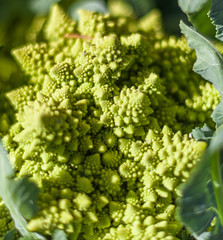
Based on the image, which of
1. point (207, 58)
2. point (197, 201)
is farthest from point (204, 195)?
point (207, 58)

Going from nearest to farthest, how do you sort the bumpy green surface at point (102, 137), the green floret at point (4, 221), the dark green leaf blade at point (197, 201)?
the dark green leaf blade at point (197, 201) < the bumpy green surface at point (102, 137) < the green floret at point (4, 221)

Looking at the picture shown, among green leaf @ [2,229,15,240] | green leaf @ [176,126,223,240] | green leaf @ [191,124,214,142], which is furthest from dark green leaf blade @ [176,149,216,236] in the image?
green leaf @ [2,229,15,240]

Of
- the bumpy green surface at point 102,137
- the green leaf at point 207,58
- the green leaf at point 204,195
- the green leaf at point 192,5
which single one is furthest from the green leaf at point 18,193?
the green leaf at point 192,5

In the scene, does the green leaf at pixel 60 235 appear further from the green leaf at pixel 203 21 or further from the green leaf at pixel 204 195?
the green leaf at pixel 203 21

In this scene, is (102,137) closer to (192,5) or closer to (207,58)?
(207,58)

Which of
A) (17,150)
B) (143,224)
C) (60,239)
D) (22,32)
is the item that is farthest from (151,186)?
(22,32)

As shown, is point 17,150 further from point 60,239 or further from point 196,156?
point 196,156
